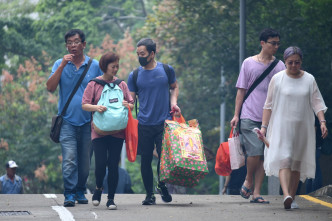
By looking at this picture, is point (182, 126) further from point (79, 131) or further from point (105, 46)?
point (105, 46)

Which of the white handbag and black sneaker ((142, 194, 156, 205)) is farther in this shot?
the white handbag

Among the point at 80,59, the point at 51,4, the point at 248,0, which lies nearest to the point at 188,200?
the point at 80,59

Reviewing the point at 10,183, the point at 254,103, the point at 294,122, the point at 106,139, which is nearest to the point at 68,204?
the point at 106,139

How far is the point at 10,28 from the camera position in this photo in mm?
37594

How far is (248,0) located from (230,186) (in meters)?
10.3

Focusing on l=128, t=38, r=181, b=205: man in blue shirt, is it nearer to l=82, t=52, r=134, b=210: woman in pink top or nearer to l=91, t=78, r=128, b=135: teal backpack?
l=82, t=52, r=134, b=210: woman in pink top

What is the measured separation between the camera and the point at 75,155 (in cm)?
1004

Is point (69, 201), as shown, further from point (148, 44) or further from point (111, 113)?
point (148, 44)

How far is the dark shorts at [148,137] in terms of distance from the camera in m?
9.98

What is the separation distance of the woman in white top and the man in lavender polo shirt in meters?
0.75

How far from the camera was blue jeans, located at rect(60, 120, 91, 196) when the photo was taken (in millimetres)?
9945

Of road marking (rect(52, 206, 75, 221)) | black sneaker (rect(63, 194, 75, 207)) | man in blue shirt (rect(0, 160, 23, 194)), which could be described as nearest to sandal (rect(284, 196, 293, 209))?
road marking (rect(52, 206, 75, 221))

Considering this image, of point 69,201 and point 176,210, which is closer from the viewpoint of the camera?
point 176,210

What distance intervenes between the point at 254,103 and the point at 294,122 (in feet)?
3.31
